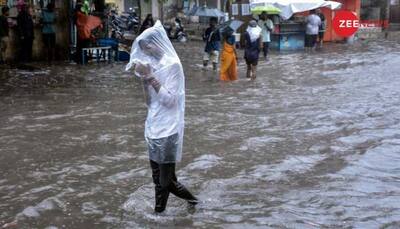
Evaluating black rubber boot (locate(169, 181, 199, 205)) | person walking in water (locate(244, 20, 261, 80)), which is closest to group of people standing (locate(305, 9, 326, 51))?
person walking in water (locate(244, 20, 261, 80))

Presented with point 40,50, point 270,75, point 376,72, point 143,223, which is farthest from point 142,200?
point 40,50

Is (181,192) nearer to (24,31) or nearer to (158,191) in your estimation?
(158,191)

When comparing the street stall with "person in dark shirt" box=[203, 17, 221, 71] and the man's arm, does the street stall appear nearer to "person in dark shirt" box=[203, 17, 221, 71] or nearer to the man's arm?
"person in dark shirt" box=[203, 17, 221, 71]

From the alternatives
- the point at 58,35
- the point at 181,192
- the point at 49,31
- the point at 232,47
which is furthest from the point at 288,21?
the point at 181,192

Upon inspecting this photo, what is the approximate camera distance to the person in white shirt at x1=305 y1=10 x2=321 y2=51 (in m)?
22.8

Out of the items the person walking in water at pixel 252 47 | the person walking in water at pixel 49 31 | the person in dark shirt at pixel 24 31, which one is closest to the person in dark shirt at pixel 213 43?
the person walking in water at pixel 252 47

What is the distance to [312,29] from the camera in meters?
22.9

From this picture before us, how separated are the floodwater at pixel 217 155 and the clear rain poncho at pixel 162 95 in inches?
28.8

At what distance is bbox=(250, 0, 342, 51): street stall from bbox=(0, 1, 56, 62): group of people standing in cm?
825

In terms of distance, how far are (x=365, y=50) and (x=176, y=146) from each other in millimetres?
18673

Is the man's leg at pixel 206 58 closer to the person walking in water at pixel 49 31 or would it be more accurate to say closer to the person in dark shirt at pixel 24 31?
the person walking in water at pixel 49 31

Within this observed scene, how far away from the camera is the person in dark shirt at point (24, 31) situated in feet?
54.5

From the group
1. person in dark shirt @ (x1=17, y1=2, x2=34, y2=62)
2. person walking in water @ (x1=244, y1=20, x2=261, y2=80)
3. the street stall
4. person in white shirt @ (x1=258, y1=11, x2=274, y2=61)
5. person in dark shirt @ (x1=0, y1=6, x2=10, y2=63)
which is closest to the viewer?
person walking in water @ (x1=244, y1=20, x2=261, y2=80)

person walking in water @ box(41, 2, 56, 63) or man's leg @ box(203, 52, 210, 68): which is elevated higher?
person walking in water @ box(41, 2, 56, 63)
